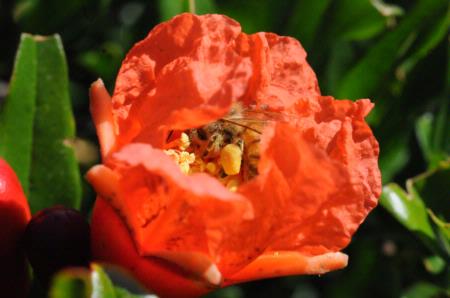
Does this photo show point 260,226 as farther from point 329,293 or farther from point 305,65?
point 329,293

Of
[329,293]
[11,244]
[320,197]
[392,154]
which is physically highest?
[320,197]

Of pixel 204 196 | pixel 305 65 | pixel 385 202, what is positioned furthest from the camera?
pixel 385 202

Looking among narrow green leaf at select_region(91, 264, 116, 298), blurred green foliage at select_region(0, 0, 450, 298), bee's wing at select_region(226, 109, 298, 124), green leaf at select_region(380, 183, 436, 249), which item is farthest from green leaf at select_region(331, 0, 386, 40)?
narrow green leaf at select_region(91, 264, 116, 298)

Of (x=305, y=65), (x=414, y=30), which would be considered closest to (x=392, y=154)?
(x=414, y=30)

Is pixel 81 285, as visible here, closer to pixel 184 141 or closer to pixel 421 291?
pixel 184 141

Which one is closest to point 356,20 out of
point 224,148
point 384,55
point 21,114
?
point 384,55

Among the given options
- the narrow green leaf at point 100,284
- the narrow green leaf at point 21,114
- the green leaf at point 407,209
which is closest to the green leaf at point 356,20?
the green leaf at point 407,209

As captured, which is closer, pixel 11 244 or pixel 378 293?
pixel 11 244
